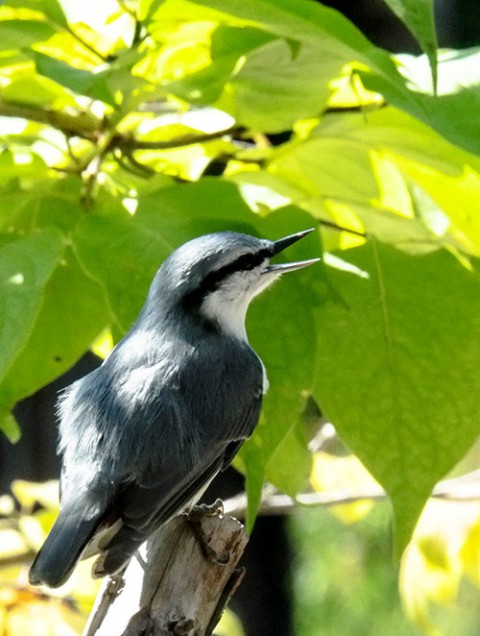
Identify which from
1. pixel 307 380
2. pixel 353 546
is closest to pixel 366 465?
pixel 307 380

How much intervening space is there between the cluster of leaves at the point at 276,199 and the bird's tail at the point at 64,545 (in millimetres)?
80

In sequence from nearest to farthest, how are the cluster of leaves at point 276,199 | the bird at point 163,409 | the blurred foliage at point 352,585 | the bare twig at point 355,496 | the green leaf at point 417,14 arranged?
the green leaf at point 417,14
the cluster of leaves at point 276,199
the bird at point 163,409
the bare twig at point 355,496
the blurred foliage at point 352,585

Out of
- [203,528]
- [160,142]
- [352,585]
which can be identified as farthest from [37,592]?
[352,585]

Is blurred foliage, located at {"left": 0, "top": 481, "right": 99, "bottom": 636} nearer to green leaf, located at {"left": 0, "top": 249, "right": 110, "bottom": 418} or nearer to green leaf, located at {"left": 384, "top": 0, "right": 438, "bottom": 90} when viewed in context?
green leaf, located at {"left": 0, "top": 249, "right": 110, "bottom": 418}

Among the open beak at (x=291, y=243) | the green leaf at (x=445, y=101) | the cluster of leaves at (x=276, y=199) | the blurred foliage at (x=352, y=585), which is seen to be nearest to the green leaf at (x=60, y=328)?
the cluster of leaves at (x=276, y=199)

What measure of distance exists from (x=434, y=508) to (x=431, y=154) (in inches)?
19.2

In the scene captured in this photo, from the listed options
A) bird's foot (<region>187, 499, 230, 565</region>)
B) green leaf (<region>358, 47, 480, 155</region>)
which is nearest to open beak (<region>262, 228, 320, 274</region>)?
green leaf (<region>358, 47, 480, 155</region>)

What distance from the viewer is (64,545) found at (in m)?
0.68

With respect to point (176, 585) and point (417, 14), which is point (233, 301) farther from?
point (417, 14)

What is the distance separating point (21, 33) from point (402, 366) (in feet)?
1.01

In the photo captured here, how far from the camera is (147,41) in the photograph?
2.23 ft

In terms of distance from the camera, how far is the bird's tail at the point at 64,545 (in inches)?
26.2

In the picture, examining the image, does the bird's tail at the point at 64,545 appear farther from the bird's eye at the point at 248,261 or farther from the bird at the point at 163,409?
the bird's eye at the point at 248,261

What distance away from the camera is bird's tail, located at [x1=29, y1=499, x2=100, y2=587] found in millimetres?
665
